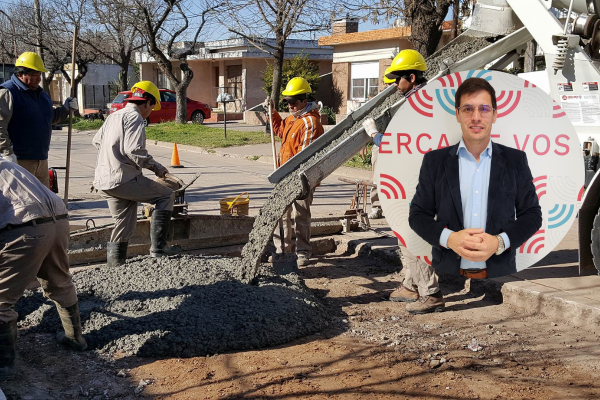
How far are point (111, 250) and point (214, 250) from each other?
1.51 meters

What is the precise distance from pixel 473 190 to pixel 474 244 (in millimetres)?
271

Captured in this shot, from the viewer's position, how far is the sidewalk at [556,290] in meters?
5.41

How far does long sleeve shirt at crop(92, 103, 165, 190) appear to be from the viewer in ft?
21.0

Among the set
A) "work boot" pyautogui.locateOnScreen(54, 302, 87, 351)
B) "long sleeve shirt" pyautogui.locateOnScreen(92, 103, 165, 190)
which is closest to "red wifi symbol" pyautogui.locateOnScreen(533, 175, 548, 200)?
"work boot" pyautogui.locateOnScreen(54, 302, 87, 351)

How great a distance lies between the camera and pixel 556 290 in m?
5.81

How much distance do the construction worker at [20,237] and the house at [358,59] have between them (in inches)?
872

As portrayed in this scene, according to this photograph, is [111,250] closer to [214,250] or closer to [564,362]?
[214,250]

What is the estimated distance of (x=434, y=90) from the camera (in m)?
3.16

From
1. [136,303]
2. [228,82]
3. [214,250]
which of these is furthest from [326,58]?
[136,303]

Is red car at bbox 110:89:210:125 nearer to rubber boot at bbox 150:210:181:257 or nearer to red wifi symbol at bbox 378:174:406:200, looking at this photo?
rubber boot at bbox 150:210:181:257

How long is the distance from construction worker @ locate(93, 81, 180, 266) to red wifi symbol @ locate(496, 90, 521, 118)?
3930mm

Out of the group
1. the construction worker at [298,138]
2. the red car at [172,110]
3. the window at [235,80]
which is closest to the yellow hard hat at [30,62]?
the construction worker at [298,138]

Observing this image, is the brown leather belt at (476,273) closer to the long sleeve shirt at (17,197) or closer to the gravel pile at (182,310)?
the gravel pile at (182,310)

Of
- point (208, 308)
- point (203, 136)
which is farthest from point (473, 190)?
point (203, 136)
